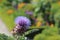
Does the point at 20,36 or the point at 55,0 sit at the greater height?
the point at 55,0

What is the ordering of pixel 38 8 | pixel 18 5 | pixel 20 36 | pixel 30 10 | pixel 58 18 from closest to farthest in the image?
pixel 20 36 < pixel 58 18 < pixel 38 8 < pixel 30 10 < pixel 18 5

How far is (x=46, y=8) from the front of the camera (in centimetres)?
1096

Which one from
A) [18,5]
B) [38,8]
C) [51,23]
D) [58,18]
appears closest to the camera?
[58,18]

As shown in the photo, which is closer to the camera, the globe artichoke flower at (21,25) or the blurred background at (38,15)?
the globe artichoke flower at (21,25)

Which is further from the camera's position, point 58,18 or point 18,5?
point 18,5

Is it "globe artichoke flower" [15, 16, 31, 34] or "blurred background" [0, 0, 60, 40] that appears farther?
"blurred background" [0, 0, 60, 40]

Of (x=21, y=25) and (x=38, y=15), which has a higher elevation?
(x=38, y=15)

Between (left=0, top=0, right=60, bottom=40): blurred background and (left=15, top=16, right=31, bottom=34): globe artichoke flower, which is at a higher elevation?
(left=0, top=0, right=60, bottom=40): blurred background

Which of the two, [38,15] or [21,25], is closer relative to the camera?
[21,25]

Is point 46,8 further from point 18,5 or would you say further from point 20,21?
point 20,21

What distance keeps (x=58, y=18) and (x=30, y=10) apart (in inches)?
141

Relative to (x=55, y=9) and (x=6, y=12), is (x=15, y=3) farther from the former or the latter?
(x=55, y=9)

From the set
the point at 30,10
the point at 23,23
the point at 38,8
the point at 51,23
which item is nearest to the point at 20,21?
the point at 23,23

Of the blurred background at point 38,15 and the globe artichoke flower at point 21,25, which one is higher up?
the blurred background at point 38,15
